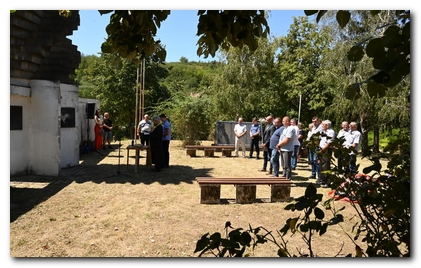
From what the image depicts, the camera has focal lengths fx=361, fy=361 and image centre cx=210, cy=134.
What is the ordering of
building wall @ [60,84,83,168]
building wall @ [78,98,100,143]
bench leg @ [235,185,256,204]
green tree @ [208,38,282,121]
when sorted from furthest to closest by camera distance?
green tree @ [208,38,282,121] → building wall @ [78,98,100,143] → building wall @ [60,84,83,168] → bench leg @ [235,185,256,204]

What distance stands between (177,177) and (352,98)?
800 centimetres

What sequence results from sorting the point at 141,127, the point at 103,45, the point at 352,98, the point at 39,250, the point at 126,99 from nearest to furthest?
1. the point at 352,98
2. the point at 103,45
3. the point at 39,250
4. the point at 141,127
5. the point at 126,99

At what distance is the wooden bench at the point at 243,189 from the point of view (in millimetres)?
6844

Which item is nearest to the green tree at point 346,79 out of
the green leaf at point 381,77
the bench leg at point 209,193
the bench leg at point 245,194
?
the bench leg at point 245,194

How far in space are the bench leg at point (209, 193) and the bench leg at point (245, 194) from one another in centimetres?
40

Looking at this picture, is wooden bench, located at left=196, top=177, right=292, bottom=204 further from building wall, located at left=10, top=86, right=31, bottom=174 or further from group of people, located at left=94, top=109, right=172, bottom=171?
building wall, located at left=10, top=86, right=31, bottom=174

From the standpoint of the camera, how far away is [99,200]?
699 cm

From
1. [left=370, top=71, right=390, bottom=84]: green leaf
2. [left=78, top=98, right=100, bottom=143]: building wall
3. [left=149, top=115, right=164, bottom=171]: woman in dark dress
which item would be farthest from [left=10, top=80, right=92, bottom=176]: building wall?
[left=370, top=71, right=390, bottom=84]: green leaf

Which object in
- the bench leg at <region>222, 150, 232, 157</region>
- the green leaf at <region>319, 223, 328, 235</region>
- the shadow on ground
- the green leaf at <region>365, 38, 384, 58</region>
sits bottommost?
the shadow on ground

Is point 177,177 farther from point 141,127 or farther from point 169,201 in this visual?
point 141,127

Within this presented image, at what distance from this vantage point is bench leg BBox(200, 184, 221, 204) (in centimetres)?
684

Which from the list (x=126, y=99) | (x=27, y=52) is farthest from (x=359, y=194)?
(x=126, y=99)

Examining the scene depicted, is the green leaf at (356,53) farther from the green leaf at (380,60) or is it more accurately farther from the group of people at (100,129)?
the group of people at (100,129)

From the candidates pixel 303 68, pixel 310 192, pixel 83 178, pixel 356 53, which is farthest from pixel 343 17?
pixel 303 68
